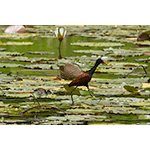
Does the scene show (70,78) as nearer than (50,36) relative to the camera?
Yes

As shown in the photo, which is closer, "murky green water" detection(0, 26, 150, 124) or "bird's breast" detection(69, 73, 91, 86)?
"murky green water" detection(0, 26, 150, 124)

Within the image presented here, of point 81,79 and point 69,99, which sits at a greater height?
point 81,79

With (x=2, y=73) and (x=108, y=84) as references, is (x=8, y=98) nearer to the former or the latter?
Answer: (x=2, y=73)

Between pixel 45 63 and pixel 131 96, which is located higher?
pixel 45 63

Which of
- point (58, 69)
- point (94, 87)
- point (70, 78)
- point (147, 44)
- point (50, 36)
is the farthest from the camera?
point (50, 36)

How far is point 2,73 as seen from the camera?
2871mm

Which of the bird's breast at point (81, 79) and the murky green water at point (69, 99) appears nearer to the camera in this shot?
the murky green water at point (69, 99)

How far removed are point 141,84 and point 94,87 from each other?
0.37 m

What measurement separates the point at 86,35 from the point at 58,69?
160cm

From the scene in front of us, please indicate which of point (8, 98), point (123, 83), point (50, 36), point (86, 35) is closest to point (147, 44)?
point (86, 35)

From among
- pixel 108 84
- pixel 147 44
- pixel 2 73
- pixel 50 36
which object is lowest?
pixel 108 84

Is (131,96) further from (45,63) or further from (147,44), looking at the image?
(147,44)

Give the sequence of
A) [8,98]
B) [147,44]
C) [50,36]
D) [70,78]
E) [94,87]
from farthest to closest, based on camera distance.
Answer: [50,36]
[147,44]
[70,78]
[94,87]
[8,98]

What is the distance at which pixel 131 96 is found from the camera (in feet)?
8.04
